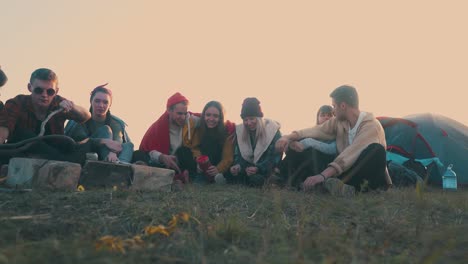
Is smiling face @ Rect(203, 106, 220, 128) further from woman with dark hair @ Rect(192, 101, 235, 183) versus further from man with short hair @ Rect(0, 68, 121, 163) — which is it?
man with short hair @ Rect(0, 68, 121, 163)

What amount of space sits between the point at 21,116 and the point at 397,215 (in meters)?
3.88

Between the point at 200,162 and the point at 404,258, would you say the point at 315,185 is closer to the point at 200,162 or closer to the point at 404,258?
the point at 200,162

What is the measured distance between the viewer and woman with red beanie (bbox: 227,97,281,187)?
6543 mm

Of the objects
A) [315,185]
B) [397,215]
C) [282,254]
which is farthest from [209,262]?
[315,185]

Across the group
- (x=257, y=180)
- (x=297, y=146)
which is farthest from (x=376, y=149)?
(x=257, y=180)

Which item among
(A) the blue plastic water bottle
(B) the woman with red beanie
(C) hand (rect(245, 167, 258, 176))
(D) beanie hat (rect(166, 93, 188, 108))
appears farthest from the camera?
(A) the blue plastic water bottle

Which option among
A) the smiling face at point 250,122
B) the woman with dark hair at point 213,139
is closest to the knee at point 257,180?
the woman with dark hair at point 213,139

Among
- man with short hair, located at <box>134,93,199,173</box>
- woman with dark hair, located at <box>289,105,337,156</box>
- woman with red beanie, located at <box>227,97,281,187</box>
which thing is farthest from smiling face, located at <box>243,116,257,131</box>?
woman with dark hair, located at <box>289,105,337,156</box>

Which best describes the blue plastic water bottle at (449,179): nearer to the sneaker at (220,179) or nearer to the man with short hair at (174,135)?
the sneaker at (220,179)

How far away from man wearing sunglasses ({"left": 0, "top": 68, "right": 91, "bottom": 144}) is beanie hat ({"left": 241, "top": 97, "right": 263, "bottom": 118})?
7.68 ft

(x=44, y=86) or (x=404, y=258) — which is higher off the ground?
(x=44, y=86)

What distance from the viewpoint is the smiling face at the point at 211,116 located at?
22.1 ft

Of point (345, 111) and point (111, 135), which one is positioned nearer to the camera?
point (345, 111)

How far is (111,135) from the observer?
5.99 meters
